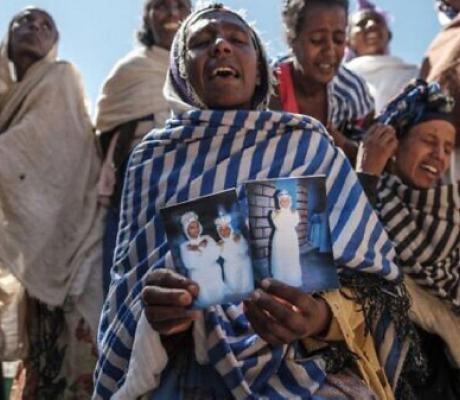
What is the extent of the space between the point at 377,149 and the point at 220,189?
2.81ft

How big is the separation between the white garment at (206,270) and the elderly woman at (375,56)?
9.61 ft

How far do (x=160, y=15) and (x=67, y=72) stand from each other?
60 centimetres

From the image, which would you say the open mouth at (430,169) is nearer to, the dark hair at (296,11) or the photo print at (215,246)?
the dark hair at (296,11)

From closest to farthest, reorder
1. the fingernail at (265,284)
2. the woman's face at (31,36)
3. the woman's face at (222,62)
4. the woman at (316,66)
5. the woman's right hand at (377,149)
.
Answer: the fingernail at (265,284) < the woman's face at (222,62) < the woman's right hand at (377,149) < the woman at (316,66) < the woman's face at (31,36)

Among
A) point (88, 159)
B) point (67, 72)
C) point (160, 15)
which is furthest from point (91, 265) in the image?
point (160, 15)

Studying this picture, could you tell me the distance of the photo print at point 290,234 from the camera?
1.84 meters

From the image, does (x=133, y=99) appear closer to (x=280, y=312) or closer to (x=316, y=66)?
(x=316, y=66)

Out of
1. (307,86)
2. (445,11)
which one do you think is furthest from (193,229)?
(445,11)

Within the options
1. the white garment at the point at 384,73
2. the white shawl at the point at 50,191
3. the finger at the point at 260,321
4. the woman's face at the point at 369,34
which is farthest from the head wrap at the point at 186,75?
the woman's face at the point at 369,34

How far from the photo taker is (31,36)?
4578 millimetres

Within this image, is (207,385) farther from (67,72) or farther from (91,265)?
(67,72)

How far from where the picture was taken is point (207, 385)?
2.06 m

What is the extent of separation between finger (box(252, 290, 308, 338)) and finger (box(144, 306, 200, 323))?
0.16m

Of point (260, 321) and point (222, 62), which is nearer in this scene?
point (260, 321)
